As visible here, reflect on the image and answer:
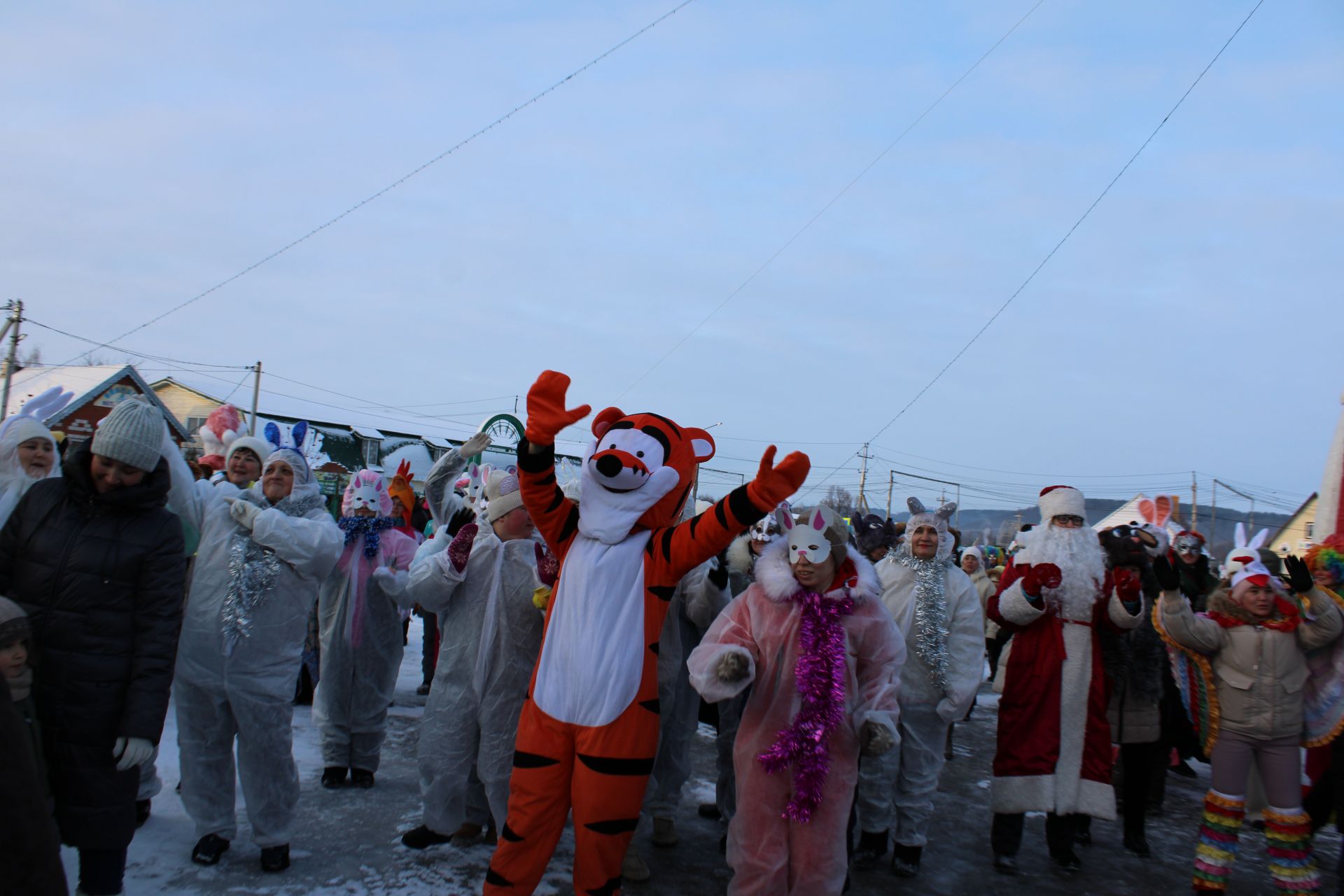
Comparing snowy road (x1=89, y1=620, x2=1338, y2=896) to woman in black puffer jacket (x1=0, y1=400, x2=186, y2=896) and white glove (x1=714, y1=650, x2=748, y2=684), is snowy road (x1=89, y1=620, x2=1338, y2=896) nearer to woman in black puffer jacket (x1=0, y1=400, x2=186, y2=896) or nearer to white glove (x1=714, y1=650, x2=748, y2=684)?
woman in black puffer jacket (x1=0, y1=400, x2=186, y2=896)

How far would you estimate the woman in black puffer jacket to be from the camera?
3.03m

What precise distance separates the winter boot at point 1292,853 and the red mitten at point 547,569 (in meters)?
3.85

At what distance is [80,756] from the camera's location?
302 cm

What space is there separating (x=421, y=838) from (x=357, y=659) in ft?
4.09

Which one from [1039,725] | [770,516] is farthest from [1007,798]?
[770,516]

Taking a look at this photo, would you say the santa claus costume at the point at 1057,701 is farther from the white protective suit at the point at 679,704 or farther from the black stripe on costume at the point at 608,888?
the black stripe on costume at the point at 608,888

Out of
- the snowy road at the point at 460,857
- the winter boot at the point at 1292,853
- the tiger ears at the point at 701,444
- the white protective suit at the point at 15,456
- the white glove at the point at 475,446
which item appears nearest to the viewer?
the snowy road at the point at 460,857

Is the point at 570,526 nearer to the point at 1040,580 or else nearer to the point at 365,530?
the point at 365,530

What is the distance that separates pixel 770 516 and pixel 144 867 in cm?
363

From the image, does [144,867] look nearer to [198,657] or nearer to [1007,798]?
[198,657]

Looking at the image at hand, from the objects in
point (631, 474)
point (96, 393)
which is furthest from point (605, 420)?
point (96, 393)

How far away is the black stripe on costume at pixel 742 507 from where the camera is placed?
3.50 m

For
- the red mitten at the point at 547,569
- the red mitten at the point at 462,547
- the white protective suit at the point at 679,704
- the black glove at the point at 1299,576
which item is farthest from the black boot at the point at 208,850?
the black glove at the point at 1299,576

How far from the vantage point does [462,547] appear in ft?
15.1
